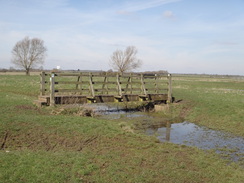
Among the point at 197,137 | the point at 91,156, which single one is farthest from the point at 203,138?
the point at 91,156

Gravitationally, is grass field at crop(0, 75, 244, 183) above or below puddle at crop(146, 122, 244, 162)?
above

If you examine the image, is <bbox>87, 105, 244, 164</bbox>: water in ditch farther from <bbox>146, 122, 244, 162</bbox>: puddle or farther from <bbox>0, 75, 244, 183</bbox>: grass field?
<bbox>0, 75, 244, 183</bbox>: grass field

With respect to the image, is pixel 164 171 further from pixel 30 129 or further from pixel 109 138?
pixel 30 129

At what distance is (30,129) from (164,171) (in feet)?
18.4

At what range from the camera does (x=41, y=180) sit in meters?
6.20

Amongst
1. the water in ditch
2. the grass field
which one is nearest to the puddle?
the water in ditch

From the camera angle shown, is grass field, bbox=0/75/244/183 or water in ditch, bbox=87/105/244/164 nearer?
grass field, bbox=0/75/244/183

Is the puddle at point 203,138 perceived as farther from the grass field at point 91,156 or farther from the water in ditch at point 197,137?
the grass field at point 91,156

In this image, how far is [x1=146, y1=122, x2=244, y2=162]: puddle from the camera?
9.65m

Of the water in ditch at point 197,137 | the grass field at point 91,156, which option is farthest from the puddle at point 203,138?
the grass field at point 91,156

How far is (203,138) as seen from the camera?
1155cm

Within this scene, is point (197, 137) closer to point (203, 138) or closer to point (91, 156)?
point (203, 138)

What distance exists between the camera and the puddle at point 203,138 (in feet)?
31.7

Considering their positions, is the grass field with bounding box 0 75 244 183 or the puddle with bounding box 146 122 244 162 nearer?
the grass field with bounding box 0 75 244 183
